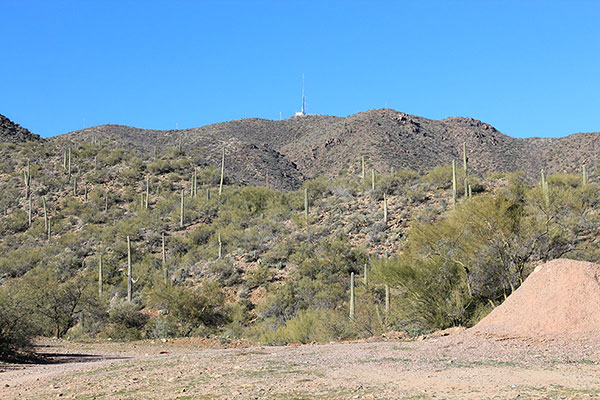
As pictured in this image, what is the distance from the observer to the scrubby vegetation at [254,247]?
65.4 ft

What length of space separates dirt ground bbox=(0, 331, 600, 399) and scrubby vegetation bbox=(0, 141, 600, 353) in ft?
17.4

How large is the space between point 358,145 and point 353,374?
216 feet

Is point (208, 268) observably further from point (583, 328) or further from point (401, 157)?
point (401, 157)

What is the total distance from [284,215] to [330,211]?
12.0 feet

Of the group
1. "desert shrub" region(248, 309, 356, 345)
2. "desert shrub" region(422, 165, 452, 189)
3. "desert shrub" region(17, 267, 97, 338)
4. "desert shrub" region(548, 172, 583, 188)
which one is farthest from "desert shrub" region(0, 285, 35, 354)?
"desert shrub" region(548, 172, 583, 188)

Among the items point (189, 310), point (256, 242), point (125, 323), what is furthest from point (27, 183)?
point (189, 310)

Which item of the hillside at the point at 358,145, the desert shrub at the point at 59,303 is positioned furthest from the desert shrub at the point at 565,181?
the desert shrub at the point at 59,303

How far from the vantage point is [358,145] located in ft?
249

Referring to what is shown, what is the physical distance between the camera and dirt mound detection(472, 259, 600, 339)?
44.4 feet

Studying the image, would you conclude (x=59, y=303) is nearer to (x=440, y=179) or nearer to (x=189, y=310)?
(x=189, y=310)

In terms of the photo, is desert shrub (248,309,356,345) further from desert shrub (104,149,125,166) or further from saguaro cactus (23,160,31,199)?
desert shrub (104,149,125,166)

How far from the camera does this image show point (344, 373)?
11281mm

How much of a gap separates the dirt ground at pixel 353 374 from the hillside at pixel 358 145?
49975 millimetres

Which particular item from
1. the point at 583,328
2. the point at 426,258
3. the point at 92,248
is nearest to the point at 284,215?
the point at 92,248
